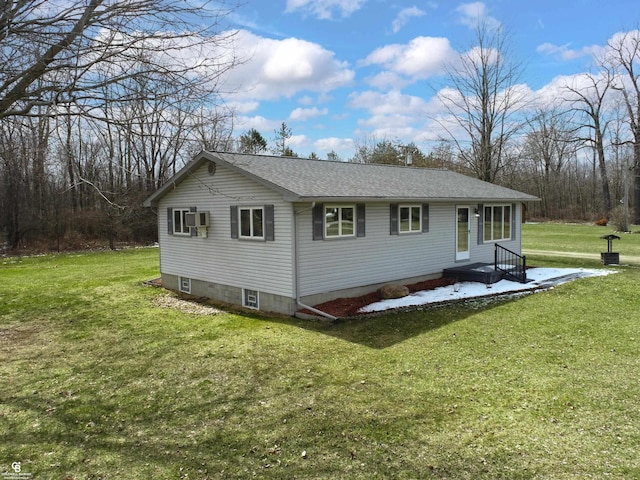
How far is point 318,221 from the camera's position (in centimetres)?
994

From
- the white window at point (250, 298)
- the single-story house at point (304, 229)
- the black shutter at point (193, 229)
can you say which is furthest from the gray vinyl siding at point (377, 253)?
the black shutter at point (193, 229)

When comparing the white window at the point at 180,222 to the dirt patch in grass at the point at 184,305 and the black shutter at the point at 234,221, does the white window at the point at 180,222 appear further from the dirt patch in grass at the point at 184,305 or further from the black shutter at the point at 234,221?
the black shutter at the point at 234,221

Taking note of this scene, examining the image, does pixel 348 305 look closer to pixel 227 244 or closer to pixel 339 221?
pixel 339 221

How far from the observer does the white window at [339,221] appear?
10.2m

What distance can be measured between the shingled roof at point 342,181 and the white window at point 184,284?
2696mm

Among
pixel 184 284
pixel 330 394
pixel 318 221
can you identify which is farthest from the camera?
pixel 184 284

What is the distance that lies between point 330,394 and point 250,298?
18.7 ft

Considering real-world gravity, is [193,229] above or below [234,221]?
below

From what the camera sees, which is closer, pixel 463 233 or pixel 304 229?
pixel 304 229

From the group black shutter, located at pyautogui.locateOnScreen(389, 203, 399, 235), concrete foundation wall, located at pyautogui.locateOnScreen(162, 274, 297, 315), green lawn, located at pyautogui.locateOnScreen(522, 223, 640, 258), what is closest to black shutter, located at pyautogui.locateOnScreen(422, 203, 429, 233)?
black shutter, located at pyautogui.locateOnScreen(389, 203, 399, 235)

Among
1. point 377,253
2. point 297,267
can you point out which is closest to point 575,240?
point 377,253

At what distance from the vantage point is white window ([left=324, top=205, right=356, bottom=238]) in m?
10.2

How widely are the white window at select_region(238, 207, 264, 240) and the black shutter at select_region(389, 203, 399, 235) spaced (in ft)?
11.6

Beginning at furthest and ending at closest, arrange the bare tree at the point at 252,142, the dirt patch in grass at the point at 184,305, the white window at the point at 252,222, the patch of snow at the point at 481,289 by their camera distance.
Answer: the bare tree at the point at 252,142
the dirt patch in grass at the point at 184,305
the patch of snow at the point at 481,289
the white window at the point at 252,222
